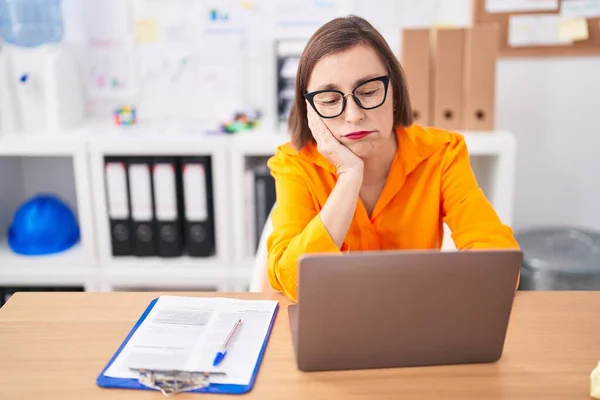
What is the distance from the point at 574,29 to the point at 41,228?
223 cm

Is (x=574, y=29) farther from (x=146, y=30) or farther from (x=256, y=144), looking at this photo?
(x=146, y=30)

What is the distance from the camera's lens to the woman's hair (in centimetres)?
133

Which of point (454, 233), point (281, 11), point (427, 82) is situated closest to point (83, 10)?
point (281, 11)

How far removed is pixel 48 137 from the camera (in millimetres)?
2449

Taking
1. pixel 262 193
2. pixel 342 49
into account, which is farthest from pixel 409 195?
pixel 262 193

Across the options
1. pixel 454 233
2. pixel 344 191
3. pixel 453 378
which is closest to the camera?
pixel 453 378

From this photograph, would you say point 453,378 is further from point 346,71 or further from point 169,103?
point 169,103

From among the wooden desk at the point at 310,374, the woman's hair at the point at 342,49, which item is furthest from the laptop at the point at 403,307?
the woman's hair at the point at 342,49

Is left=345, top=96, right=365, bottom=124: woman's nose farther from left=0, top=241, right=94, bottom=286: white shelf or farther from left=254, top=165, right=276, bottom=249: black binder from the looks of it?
left=0, top=241, right=94, bottom=286: white shelf

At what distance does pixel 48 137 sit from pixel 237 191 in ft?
2.45

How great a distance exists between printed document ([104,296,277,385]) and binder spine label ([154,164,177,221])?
3.99ft

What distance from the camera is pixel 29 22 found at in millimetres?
2604

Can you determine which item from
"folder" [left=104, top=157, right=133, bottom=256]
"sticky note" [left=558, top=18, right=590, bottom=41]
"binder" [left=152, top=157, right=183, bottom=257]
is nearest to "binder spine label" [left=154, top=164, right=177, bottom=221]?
"binder" [left=152, top=157, right=183, bottom=257]

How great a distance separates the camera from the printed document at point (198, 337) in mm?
961
